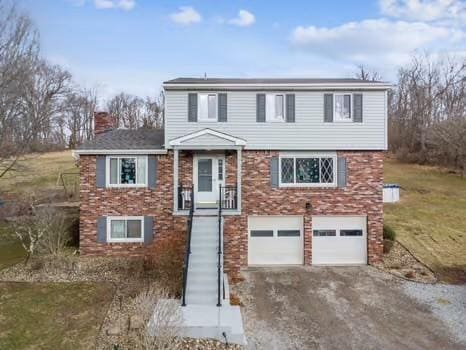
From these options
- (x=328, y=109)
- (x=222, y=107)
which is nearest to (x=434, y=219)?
(x=328, y=109)

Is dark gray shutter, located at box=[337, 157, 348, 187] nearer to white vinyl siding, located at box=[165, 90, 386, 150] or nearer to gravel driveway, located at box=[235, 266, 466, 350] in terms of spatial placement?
white vinyl siding, located at box=[165, 90, 386, 150]

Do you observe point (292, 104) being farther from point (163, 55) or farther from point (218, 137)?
point (163, 55)

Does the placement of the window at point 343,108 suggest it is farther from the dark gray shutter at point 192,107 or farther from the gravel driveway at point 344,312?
the gravel driveway at point 344,312

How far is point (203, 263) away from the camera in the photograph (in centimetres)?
1267

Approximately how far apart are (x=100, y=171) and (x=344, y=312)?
10122 millimetres

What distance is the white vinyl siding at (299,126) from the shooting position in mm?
15594

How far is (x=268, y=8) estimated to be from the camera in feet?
57.2

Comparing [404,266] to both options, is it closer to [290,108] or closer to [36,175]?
[290,108]

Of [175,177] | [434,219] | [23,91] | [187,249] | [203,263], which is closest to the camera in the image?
[187,249]

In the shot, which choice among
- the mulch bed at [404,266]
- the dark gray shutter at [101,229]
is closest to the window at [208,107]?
the dark gray shutter at [101,229]

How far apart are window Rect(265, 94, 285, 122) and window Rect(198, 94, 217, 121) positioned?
2.02 metres

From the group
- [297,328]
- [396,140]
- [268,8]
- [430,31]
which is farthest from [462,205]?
[396,140]

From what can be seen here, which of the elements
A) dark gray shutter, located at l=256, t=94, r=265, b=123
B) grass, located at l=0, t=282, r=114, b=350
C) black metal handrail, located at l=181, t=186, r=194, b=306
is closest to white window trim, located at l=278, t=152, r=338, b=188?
dark gray shutter, located at l=256, t=94, r=265, b=123

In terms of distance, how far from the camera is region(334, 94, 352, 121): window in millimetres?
15734
